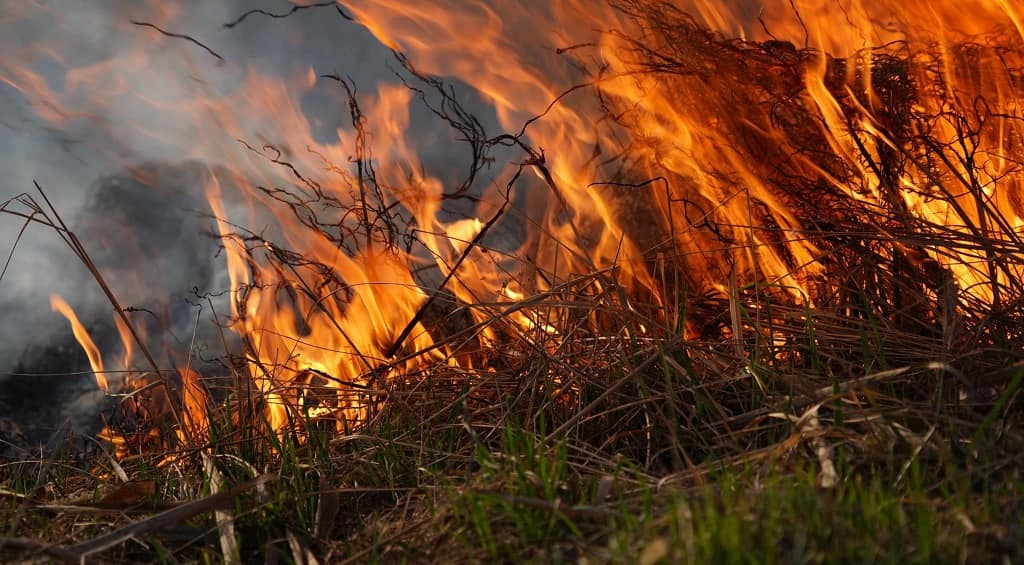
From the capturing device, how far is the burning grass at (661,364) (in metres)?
1.18

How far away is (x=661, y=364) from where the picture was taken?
6.14ft

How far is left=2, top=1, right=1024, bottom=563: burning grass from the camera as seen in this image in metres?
1.18

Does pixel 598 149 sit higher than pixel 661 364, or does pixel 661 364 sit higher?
pixel 598 149

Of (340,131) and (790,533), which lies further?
(340,131)

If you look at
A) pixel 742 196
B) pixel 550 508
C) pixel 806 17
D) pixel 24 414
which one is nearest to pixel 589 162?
pixel 742 196

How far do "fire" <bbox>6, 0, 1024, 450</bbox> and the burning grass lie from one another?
0.05 ft

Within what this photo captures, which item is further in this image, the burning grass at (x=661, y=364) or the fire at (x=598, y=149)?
the fire at (x=598, y=149)

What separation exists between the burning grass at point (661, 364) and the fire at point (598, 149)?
0.02 m

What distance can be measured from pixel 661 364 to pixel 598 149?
1395 mm

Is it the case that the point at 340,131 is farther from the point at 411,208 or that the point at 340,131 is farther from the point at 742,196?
the point at 742,196

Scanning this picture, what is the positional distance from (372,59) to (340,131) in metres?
1.65

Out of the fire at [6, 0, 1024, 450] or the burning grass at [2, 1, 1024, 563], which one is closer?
the burning grass at [2, 1, 1024, 563]

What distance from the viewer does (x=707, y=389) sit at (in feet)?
5.98

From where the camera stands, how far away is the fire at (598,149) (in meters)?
2.71
